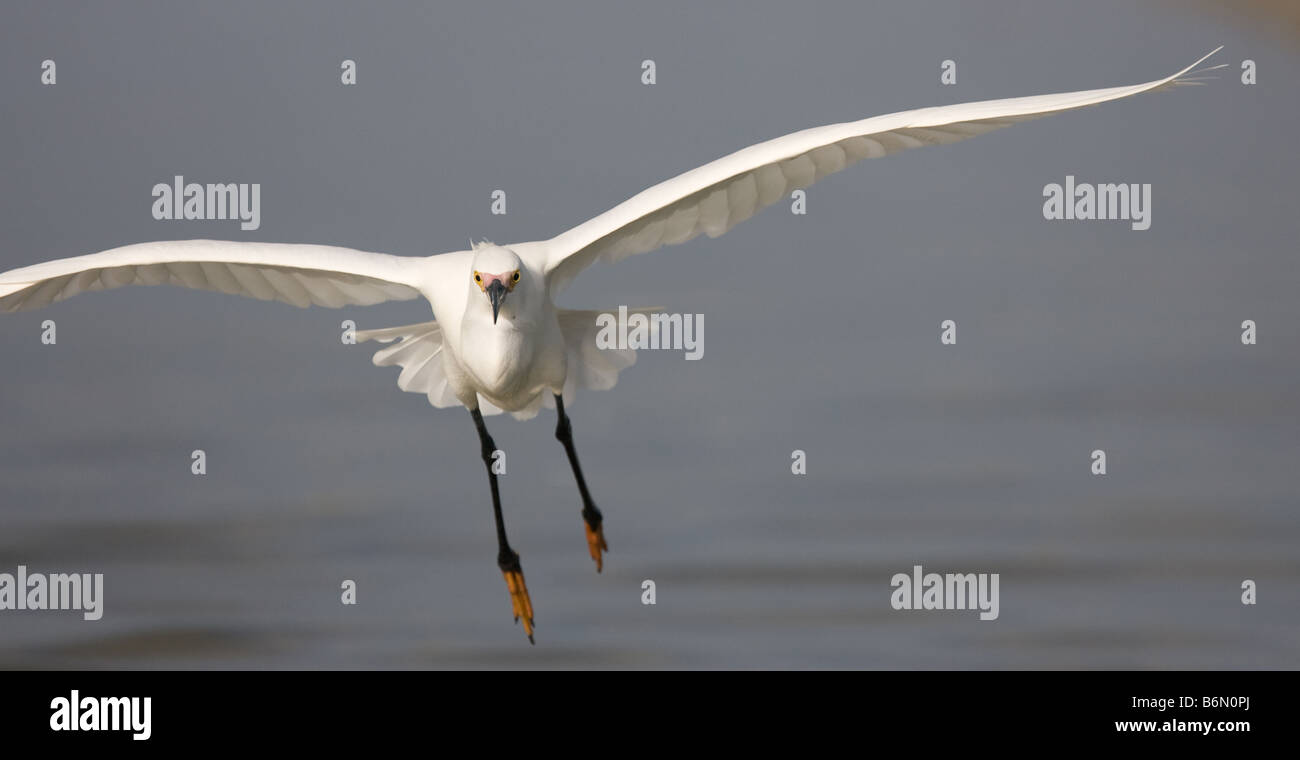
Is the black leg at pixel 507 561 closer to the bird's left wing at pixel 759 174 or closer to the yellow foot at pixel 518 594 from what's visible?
the yellow foot at pixel 518 594

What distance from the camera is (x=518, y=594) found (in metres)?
9.38

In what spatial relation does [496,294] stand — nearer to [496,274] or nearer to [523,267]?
[496,274]

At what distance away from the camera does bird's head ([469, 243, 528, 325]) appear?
790cm

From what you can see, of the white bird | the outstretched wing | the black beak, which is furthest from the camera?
the outstretched wing

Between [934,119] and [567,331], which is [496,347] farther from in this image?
[934,119]

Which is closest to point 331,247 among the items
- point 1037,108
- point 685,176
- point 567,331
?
point 567,331

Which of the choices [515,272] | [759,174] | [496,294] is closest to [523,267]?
[515,272]

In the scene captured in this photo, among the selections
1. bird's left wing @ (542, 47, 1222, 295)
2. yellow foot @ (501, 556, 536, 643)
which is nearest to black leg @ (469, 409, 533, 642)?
yellow foot @ (501, 556, 536, 643)

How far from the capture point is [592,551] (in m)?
9.55

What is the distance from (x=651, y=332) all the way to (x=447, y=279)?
111 centimetres

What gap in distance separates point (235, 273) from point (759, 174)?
109 inches

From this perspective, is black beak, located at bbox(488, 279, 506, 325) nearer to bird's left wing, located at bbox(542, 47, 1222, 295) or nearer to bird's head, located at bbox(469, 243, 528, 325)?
bird's head, located at bbox(469, 243, 528, 325)

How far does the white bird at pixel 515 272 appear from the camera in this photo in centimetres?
815

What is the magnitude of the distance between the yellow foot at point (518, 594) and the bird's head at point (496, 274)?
1868mm
